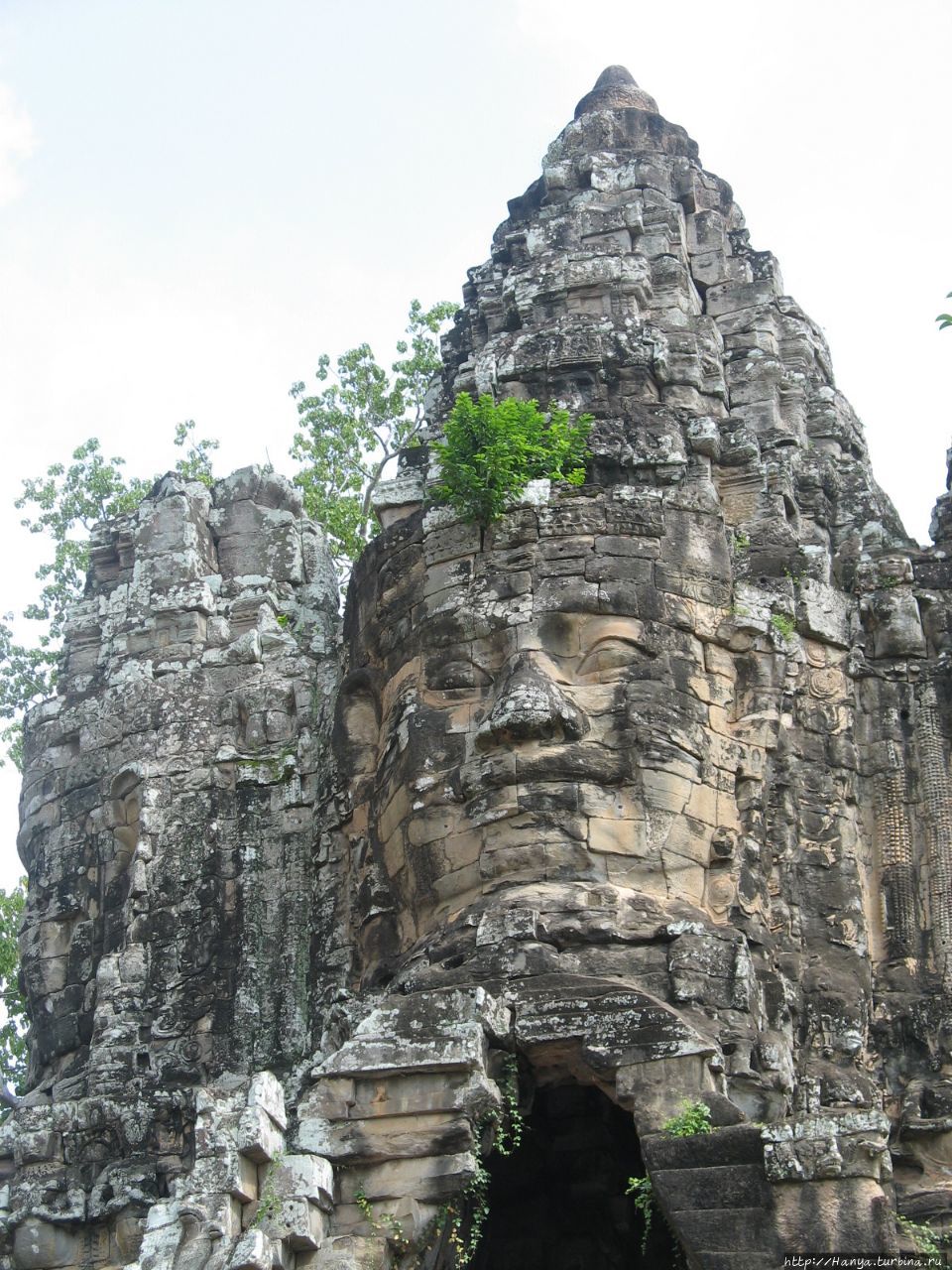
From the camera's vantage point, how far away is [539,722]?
63.7 ft

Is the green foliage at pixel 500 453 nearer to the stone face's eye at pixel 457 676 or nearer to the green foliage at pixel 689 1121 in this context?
the stone face's eye at pixel 457 676

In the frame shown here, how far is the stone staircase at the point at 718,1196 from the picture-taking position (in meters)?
16.1

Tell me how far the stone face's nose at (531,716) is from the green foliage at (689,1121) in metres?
3.58

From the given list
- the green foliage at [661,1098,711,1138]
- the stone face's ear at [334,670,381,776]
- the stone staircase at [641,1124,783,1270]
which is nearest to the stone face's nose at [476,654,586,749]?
the stone face's ear at [334,670,381,776]

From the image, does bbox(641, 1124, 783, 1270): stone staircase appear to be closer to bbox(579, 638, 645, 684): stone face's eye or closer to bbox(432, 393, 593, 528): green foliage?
bbox(579, 638, 645, 684): stone face's eye

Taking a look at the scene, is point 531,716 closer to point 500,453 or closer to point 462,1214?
point 500,453

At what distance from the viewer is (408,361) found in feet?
102

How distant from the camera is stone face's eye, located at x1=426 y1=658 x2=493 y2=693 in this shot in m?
20.3

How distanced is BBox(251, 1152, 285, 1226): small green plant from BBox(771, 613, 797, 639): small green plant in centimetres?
656

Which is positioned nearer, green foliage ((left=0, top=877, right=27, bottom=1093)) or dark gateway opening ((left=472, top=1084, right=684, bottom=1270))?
dark gateway opening ((left=472, top=1084, right=684, bottom=1270))

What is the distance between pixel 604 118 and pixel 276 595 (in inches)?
232

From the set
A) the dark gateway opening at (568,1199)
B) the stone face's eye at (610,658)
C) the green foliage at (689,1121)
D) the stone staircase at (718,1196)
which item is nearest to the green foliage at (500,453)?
the stone face's eye at (610,658)

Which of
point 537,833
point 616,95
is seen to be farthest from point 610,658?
point 616,95

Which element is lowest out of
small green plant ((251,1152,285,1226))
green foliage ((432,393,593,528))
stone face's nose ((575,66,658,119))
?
small green plant ((251,1152,285,1226))
